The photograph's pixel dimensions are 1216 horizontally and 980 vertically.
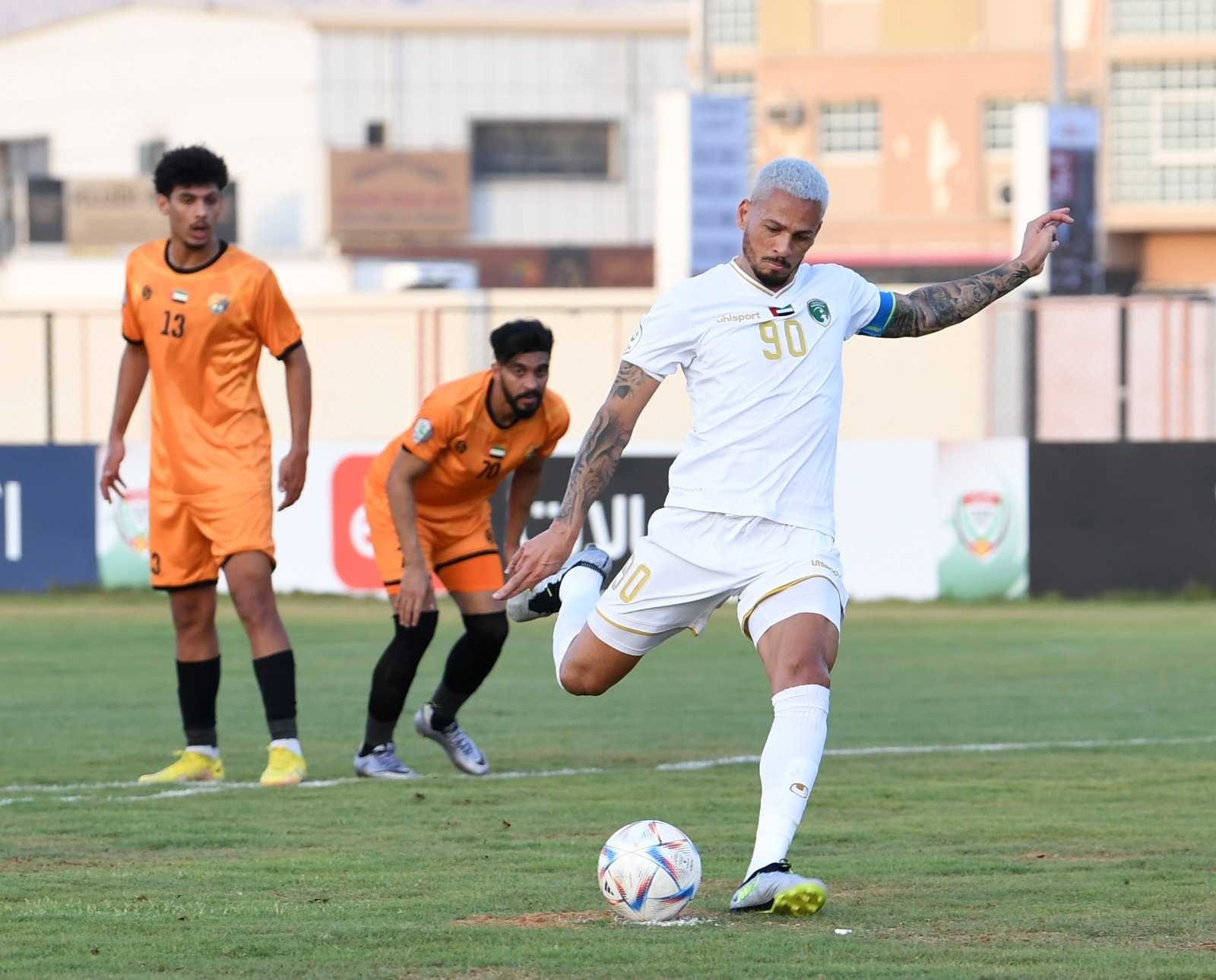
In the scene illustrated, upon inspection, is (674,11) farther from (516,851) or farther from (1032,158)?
(516,851)

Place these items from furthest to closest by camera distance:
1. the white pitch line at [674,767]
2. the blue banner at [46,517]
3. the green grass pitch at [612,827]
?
the blue banner at [46,517] → the white pitch line at [674,767] → the green grass pitch at [612,827]

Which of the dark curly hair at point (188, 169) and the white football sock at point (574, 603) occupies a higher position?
the dark curly hair at point (188, 169)

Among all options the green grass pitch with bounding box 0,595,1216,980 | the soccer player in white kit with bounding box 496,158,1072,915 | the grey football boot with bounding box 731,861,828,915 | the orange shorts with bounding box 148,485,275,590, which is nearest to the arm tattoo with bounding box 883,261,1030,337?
the soccer player in white kit with bounding box 496,158,1072,915

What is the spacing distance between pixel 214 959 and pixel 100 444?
53.7ft

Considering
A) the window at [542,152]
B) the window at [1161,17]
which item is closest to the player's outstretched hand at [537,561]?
the window at [1161,17]

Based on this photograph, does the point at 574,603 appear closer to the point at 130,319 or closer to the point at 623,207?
the point at 130,319

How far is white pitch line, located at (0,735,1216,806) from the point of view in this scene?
348 inches

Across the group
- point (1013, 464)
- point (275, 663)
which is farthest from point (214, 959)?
point (1013, 464)

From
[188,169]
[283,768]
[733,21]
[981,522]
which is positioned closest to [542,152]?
[733,21]

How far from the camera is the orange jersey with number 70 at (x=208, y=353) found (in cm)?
915

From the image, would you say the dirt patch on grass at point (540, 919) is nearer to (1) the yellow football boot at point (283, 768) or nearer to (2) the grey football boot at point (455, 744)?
(1) the yellow football boot at point (283, 768)

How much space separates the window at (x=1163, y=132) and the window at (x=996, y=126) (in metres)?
2.33

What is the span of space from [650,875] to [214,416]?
3.78 m

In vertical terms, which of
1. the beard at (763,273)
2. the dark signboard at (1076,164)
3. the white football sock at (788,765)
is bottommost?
the white football sock at (788,765)
